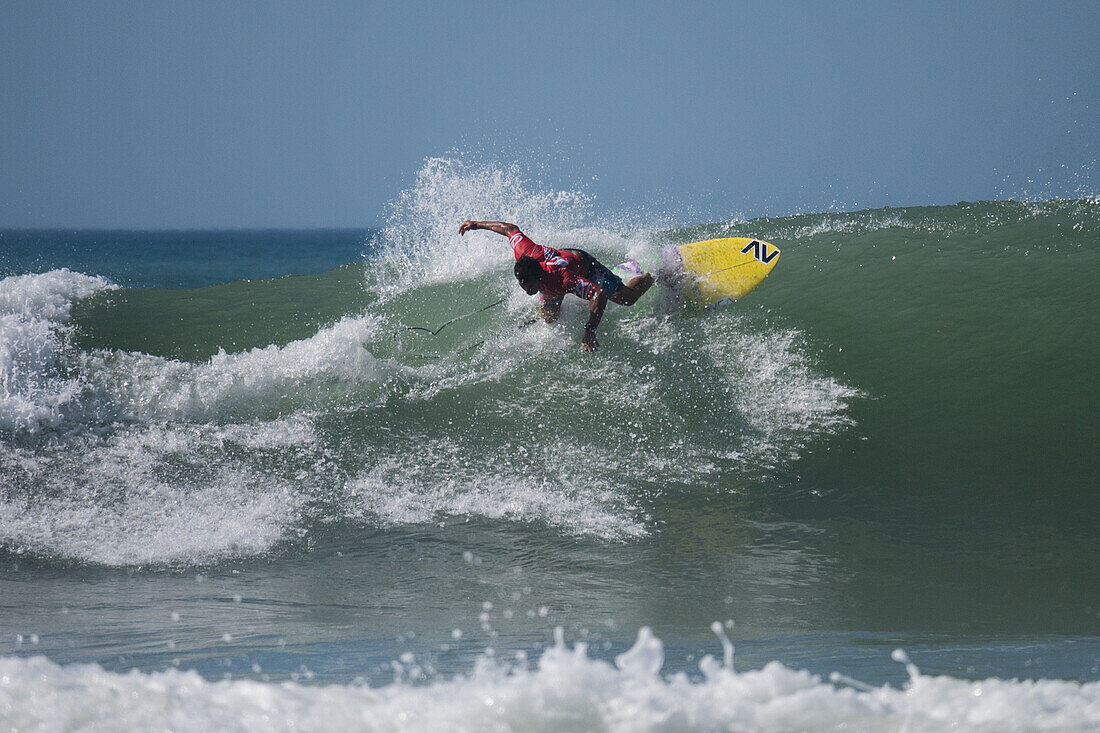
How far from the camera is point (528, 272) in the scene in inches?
240

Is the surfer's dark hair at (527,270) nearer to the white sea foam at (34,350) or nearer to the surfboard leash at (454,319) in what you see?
the surfboard leash at (454,319)

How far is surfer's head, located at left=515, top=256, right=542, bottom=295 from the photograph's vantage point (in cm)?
608

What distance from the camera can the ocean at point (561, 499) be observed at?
2.04 metres

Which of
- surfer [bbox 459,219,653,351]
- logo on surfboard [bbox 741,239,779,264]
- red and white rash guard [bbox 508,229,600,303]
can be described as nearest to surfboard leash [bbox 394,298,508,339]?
surfer [bbox 459,219,653,351]

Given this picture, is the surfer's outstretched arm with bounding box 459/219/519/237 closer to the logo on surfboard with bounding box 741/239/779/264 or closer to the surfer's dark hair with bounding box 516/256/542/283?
the surfer's dark hair with bounding box 516/256/542/283

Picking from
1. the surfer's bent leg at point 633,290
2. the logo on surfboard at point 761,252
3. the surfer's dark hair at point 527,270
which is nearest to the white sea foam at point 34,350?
the surfer's dark hair at point 527,270

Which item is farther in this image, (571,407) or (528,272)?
(528,272)

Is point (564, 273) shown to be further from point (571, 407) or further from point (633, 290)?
point (571, 407)

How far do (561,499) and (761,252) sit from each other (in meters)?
3.64

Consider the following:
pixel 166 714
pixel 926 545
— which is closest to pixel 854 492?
pixel 926 545

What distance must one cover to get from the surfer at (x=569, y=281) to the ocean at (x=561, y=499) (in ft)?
0.87

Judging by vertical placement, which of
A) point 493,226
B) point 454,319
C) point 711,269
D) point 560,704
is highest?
point 493,226

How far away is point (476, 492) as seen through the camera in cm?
489

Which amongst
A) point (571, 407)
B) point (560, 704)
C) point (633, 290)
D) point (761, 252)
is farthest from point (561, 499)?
point (761, 252)
